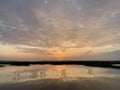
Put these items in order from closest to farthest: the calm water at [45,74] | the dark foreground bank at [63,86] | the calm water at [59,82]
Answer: the dark foreground bank at [63,86], the calm water at [59,82], the calm water at [45,74]

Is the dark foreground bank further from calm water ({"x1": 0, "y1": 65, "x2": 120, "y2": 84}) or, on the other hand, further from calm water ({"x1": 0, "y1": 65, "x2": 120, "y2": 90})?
calm water ({"x1": 0, "y1": 65, "x2": 120, "y2": 84})

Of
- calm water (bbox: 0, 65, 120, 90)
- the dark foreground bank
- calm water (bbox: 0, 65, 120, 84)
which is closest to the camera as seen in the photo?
the dark foreground bank

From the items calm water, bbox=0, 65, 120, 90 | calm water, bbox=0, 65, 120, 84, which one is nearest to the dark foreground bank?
calm water, bbox=0, 65, 120, 90

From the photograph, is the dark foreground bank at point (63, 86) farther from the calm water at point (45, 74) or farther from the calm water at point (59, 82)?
the calm water at point (45, 74)

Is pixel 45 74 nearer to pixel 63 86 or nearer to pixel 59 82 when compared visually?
pixel 59 82

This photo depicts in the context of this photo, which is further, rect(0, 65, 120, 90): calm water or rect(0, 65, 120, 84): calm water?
rect(0, 65, 120, 84): calm water

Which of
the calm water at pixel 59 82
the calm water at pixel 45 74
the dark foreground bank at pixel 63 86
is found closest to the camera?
the dark foreground bank at pixel 63 86

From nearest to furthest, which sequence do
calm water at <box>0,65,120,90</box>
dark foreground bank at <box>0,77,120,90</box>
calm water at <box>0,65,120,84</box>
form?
dark foreground bank at <box>0,77,120,90</box>
calm water at <box>0,65,120,90</box>
calm water at <box>0,65,120,84</box>

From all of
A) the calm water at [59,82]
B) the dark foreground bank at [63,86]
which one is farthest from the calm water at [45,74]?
the dark foreground bank at [63,86]

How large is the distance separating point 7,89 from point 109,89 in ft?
37.8

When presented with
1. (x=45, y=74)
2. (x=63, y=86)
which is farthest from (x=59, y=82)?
(x=45, y=74)

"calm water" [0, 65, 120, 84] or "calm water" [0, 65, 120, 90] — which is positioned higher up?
Result: "calm water" [0, 65, 120, 84]

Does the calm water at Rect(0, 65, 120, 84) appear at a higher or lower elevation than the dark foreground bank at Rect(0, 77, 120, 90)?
higher

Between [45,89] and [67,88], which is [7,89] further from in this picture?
[67,88]
